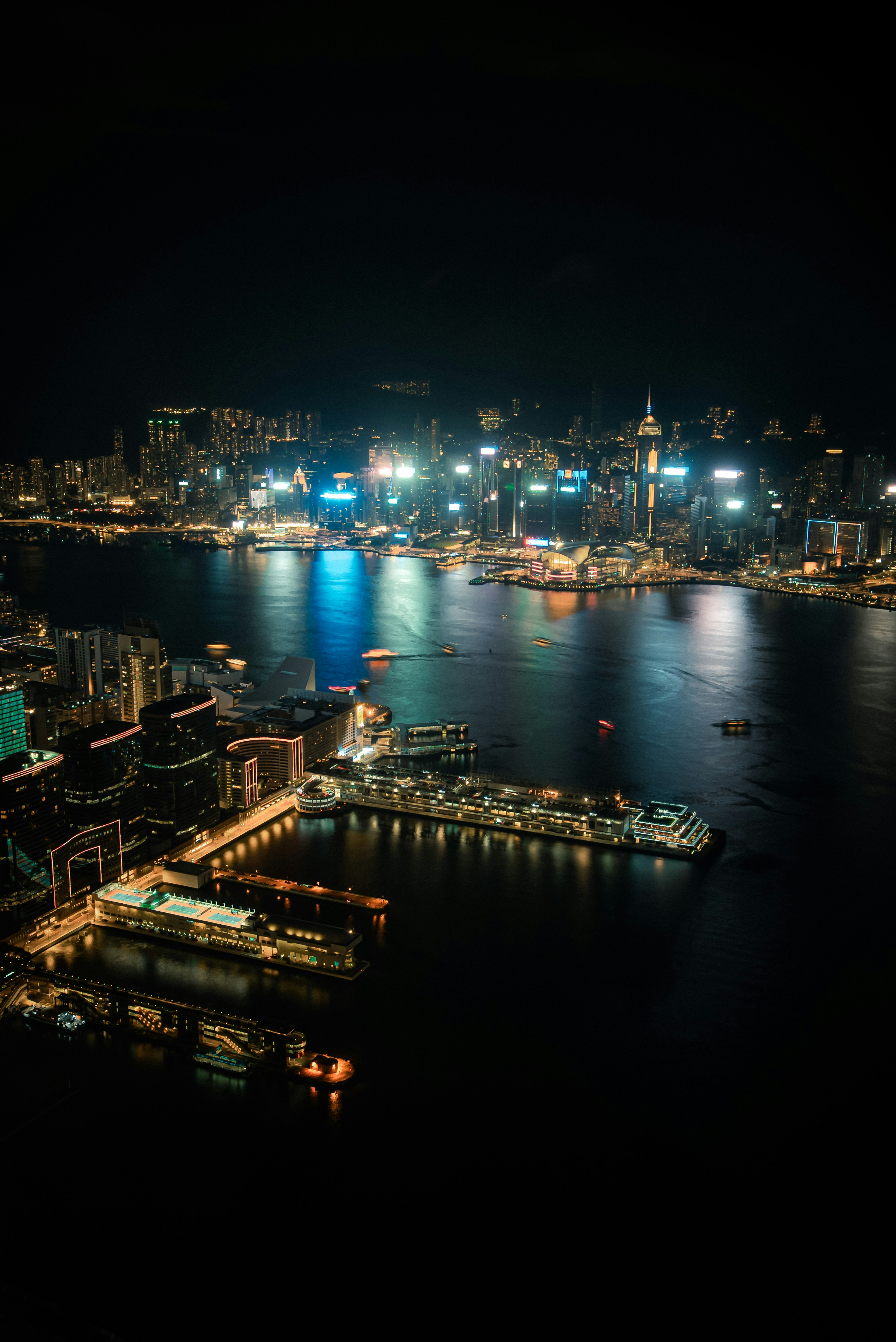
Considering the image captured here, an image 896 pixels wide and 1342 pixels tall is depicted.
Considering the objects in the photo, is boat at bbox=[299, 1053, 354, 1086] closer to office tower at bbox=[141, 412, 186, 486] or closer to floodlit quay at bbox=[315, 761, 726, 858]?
floodlit quay at bbox=[315, 761, 726, 858]

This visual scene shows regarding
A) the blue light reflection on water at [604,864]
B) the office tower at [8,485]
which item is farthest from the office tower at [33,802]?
the office tower at [8,485]

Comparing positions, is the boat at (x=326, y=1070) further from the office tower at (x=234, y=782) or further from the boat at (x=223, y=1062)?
the office tower at (x=234, y=782)

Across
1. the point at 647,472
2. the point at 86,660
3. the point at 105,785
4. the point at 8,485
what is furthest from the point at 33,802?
the point at 8,485

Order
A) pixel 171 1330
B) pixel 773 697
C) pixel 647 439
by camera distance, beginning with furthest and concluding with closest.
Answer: pixel 647 439, pixel 773 697, pixel 171 1330

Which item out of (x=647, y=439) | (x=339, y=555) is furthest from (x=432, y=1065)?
(x=647, y=439)

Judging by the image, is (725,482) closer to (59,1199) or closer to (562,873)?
(562,873)
